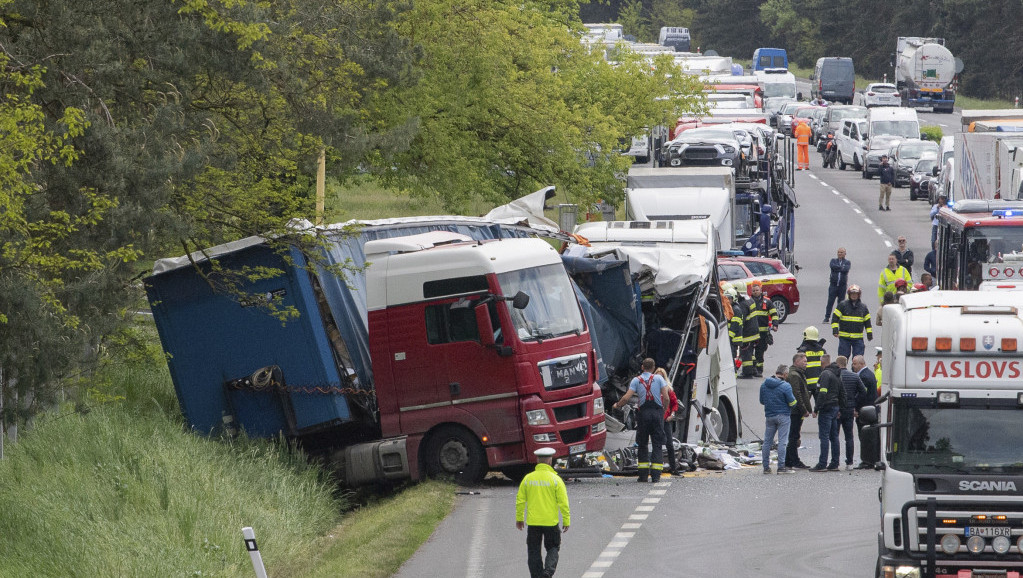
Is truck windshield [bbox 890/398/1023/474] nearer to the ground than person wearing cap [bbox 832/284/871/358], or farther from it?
farther from it

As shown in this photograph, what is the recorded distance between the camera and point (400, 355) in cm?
1712

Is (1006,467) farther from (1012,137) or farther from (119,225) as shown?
(1012,137)

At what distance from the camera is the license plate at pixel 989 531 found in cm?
1031

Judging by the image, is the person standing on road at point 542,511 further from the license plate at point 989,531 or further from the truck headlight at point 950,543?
the license plate at point 989,531


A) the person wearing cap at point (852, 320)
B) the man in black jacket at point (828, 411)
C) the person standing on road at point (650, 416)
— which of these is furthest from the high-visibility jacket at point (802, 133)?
the person standing on road at point (650, 416)

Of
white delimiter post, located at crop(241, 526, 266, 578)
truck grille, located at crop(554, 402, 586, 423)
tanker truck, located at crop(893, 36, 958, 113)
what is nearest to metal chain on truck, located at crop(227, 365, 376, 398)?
truck grille, located at crop(554, 402, 586, 423)

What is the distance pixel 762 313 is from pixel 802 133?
133 feet

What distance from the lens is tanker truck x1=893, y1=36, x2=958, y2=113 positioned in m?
78.3

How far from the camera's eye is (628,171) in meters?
33.4

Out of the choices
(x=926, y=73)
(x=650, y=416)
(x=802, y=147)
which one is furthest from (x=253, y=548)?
(x=926, y=73)

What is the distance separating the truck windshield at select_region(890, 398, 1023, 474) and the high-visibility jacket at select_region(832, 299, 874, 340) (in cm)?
1327

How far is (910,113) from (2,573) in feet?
160

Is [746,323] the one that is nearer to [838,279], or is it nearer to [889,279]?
[889,279]

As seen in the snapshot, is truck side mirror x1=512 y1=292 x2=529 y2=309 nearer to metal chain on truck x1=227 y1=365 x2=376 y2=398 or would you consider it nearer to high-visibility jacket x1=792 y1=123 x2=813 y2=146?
metal chain on truck x1=227 y1=365 x2=376 y2=398
